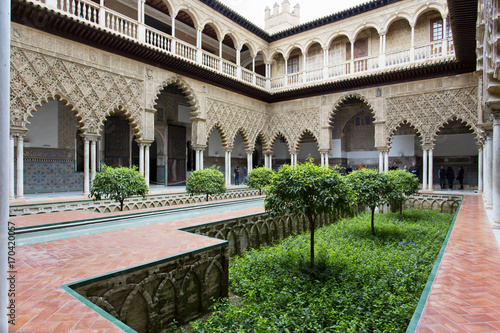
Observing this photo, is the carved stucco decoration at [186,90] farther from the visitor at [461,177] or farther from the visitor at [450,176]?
the visitor at [461,177]

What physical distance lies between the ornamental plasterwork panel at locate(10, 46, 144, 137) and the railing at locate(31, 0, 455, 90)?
1573 mm

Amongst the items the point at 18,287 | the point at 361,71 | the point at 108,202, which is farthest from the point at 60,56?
the point at 361,71

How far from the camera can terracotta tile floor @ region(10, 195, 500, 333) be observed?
Result: 205 cm

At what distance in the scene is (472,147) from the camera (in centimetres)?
1584

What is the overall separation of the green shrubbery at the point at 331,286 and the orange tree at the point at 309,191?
1.94ft

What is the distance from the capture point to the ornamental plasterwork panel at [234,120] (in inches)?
581

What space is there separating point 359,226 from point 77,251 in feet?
21.8

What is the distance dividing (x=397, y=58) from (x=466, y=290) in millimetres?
14130

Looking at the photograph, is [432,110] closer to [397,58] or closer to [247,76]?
[397,58]

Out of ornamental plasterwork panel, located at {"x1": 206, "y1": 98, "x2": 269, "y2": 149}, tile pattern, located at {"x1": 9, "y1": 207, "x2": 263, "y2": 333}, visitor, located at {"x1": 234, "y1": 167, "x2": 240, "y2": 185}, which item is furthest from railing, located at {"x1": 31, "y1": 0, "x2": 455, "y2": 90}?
tile pattern, located at {"x1": 9, "y1": 207, "x2": 263, "y2": 333}

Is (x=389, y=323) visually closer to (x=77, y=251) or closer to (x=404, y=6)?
(x=77, y=251)

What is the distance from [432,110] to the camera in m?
13.5

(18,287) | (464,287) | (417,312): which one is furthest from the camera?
(464,287)

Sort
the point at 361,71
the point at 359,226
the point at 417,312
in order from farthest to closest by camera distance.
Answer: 1. the point at 361,71
2. the point at 359,226
3. the point at 417,312
